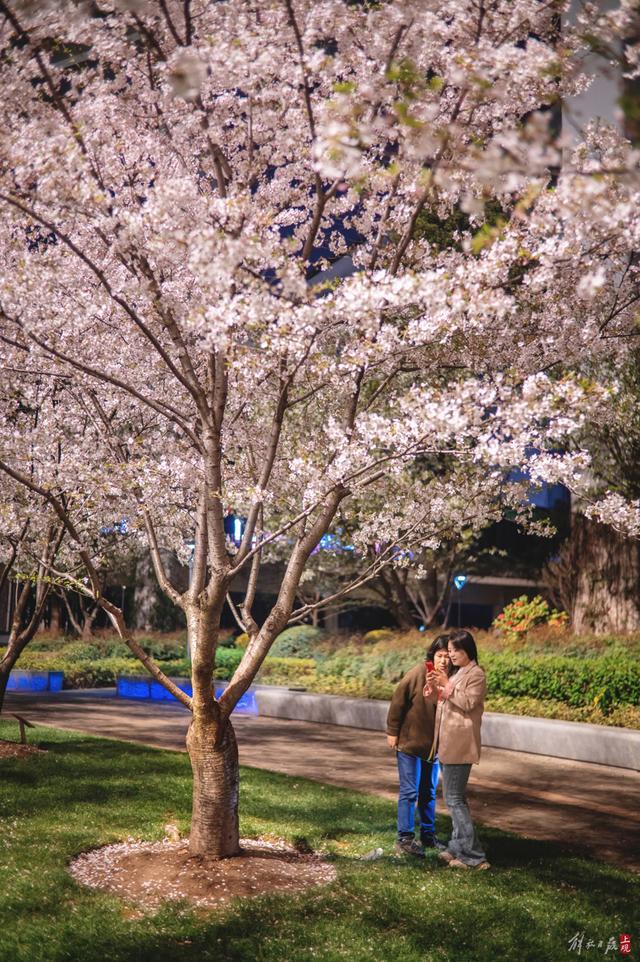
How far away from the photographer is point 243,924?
5.45 metres

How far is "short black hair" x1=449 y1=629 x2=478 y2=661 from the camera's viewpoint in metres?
7.14

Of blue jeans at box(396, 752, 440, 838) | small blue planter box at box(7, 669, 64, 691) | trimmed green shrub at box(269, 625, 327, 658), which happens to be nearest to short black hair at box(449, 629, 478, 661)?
blue jeans at box(396, 752, 440, 838)

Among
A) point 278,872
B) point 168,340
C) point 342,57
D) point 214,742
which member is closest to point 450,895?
point 278,872

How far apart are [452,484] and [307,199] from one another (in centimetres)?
285

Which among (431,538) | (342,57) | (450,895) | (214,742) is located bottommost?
(450,895)

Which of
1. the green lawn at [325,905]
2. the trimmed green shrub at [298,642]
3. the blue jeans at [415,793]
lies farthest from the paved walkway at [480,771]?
the trimmed green shrub at [298,642]

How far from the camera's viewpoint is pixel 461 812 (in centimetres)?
680

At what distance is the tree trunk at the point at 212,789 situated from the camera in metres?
6.55

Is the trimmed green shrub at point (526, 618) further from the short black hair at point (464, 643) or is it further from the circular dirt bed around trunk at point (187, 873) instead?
the circular dirt bed around trunk at point (187, 873)

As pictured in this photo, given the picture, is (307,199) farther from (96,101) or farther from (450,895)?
(450,895)

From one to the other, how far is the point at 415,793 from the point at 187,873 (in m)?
1.99

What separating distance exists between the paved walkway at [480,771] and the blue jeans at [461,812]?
4.56ft

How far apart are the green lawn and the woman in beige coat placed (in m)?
0.22

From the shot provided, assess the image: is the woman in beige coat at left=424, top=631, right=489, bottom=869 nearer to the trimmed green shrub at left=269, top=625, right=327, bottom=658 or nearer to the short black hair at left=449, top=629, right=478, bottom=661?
the short black hair at left=449, top=629, right=478, bottom=661
